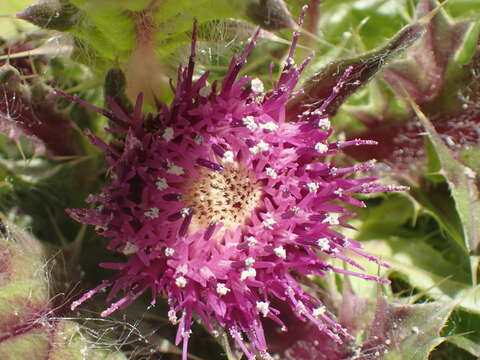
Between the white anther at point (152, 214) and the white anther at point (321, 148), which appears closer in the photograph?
the white anther at point (152, 214)

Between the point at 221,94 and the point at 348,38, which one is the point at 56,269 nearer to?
the point at 221,94

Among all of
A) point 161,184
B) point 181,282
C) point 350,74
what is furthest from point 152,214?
point 350,74

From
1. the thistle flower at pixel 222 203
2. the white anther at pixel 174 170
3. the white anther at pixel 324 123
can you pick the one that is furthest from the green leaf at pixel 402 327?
the white anther at pixel 174 170

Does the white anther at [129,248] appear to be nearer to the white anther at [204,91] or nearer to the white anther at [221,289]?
the white anther at [221,289]

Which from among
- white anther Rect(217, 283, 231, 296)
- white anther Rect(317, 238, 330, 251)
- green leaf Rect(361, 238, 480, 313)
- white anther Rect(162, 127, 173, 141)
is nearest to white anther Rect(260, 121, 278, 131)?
white anther Rect(162, 127, 173, 141)

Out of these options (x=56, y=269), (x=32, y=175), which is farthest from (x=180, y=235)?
(x=32, y=175)

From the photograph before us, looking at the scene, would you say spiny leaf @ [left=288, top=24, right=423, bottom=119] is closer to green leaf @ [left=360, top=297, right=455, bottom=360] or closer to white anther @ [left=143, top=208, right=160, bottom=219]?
white anther @ [left=143, top=208, right=160, bottom=219]

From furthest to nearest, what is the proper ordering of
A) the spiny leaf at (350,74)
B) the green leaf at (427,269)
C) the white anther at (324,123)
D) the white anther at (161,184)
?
the green leaf at (427,269), the white anther at (324,123), the white anther at (161,184), the spiny leaf at (350,74)
